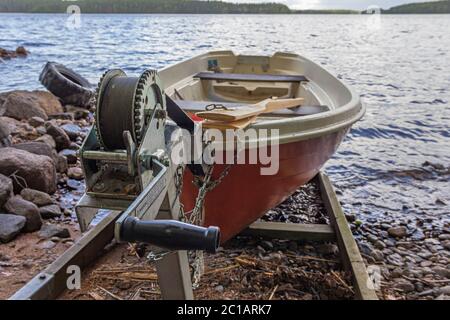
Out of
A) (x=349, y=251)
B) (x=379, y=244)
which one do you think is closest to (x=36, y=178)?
(x=349, y=251)

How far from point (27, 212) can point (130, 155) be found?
11.2 ft

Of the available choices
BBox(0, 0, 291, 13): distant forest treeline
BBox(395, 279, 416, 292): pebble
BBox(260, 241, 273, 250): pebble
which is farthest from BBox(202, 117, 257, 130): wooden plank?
BBox(0, 0, 291, 13): distant forest treeline

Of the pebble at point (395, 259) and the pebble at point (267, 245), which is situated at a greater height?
the pebble at point (267, 245)

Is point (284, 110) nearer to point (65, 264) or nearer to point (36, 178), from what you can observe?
point (65, 264)

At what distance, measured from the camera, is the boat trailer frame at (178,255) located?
1957 mm

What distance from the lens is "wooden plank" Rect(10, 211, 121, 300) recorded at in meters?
3.01

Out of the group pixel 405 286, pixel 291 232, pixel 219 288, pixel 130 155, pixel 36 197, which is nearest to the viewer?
pixel 130 155

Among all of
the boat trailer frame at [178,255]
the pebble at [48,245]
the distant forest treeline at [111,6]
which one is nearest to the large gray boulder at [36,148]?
the pebble at [48,245]

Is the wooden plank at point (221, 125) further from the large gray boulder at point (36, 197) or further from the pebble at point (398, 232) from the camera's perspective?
the pebble at point (398, 232)

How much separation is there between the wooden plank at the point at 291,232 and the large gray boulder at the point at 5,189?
246cm

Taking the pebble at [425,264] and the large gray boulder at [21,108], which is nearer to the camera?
the pebble at [425,264]

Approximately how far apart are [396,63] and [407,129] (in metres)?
13.6

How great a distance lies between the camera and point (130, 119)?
5.36ft

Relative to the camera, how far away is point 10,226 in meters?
4.14
